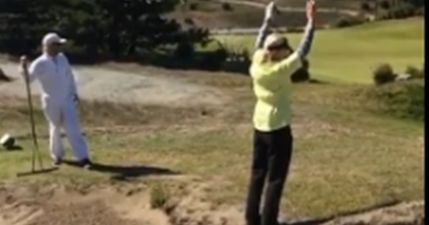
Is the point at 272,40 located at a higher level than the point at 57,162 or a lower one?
higher

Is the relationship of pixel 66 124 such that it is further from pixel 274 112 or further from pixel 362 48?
pixel 362 48

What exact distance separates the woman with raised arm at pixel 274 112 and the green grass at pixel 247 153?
4.07 ft

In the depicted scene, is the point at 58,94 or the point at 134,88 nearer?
the point at 58,94

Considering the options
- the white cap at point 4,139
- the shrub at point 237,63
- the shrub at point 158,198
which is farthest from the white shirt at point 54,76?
the shrub at point 237,63

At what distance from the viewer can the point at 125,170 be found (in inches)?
705

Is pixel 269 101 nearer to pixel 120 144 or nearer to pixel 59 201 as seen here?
pixel 59 201

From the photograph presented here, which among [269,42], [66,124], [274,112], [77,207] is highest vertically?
[269,42]

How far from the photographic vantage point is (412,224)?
14547 millimetres

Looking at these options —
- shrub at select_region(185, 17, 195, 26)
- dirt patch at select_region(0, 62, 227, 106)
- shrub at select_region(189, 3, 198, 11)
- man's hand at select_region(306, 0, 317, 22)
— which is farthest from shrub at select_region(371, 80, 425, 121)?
shrub at select_region(189, 3, 198, 11)

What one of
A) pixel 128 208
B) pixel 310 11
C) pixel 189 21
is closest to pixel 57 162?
pixel 128 208

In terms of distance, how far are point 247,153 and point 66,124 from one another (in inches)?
104

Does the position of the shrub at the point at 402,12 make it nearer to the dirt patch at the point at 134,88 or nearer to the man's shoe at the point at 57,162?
the dirt patch at the point at 134,88

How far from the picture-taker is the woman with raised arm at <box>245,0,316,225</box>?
12884 millimetres

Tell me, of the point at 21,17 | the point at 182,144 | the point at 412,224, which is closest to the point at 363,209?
the point at 412,224
